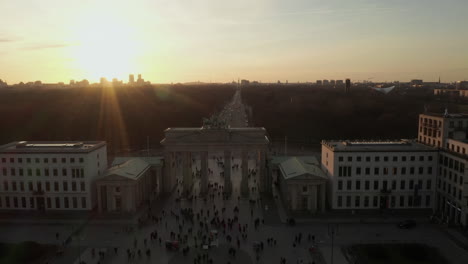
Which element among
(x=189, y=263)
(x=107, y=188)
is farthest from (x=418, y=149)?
(x=107, y=188)

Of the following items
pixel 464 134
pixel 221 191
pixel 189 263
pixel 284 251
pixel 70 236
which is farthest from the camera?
pixel 221 191

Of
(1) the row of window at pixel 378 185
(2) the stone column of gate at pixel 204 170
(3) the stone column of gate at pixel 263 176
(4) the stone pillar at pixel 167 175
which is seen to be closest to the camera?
(1) the row of window at pixel 378 185

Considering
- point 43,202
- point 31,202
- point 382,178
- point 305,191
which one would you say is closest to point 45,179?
point 43,202

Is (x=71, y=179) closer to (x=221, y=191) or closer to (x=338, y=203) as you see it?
(x=221, y=191)

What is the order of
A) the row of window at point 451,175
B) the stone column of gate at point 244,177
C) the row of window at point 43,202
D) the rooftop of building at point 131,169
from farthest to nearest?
the stone column of gate at point 244,177 → the row of window at point 43,202 → the rooftop of building at point 131,169 → the row of window at point 451,175

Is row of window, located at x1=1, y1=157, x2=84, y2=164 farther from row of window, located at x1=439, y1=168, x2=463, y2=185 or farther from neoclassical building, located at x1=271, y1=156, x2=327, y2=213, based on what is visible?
row of window, located at x1=439, y1=168, x2=463, y2=185

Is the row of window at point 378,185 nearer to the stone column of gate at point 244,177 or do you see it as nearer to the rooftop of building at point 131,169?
the stone column of gate at point 244,177

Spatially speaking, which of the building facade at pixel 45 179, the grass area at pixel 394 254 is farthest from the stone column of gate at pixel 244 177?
the building facade at pixel 45 179

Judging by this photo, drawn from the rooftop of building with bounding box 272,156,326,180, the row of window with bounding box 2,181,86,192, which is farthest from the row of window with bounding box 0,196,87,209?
the rooftop of building with bounding box 272,156,326,180
